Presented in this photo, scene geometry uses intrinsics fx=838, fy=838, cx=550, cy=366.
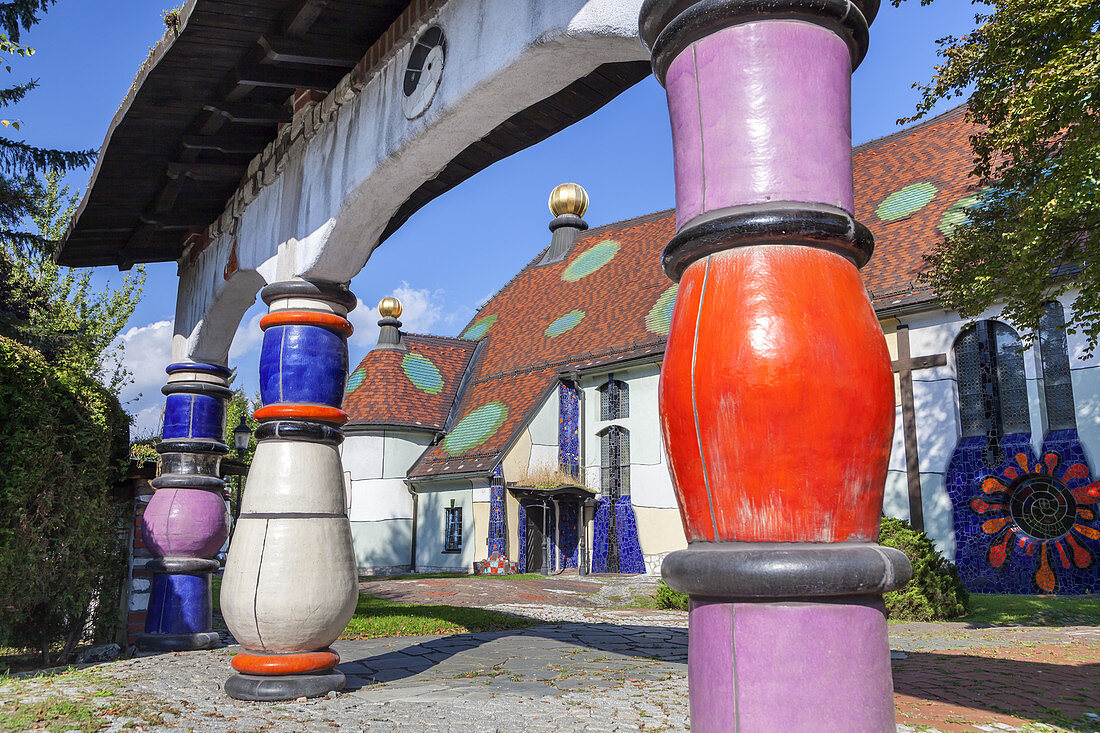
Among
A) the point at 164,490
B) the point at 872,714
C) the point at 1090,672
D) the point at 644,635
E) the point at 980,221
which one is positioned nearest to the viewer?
the point at 872,714

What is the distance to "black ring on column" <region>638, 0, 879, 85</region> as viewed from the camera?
5.56 ft

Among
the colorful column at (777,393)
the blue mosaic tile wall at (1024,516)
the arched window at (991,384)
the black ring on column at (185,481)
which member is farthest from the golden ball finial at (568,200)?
the colorful column at (777,393)

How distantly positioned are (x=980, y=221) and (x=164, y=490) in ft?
32.0

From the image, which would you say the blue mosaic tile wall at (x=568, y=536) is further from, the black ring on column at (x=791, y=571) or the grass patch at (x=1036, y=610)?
the black ring on column at (x=791, y=571)

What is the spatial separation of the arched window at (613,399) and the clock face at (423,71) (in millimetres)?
16458

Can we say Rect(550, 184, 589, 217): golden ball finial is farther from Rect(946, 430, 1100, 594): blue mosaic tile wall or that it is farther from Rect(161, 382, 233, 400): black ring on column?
Rect(161, 382, 233, 400): black ring on column

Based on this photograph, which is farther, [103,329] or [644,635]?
[103,329]

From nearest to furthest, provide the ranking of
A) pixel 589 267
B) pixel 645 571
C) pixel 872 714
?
1. pixel 872 714
2. pixel 645 571
3. pixel 589 267

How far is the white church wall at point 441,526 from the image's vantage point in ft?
71.1

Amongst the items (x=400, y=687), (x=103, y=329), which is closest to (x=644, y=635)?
(x=400, y=687)

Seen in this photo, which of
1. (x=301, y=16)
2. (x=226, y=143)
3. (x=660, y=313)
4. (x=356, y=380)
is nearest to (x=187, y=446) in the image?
(x=226, y=143)

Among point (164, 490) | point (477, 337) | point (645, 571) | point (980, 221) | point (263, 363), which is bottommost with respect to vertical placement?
point (645, 571)

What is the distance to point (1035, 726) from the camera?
13.4 feet

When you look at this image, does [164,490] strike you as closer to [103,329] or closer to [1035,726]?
[1035,726]
